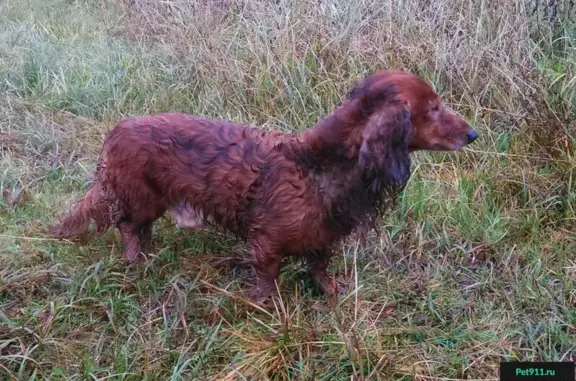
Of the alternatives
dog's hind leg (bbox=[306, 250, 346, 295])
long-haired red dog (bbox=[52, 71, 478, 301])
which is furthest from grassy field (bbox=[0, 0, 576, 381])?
long-haired red dog (bbox=[52, 71, 478, 301])

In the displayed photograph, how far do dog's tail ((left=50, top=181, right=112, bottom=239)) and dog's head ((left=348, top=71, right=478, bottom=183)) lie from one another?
1.50 meters

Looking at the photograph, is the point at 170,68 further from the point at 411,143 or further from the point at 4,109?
the point at 411,143

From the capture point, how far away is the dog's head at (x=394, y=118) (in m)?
2.68

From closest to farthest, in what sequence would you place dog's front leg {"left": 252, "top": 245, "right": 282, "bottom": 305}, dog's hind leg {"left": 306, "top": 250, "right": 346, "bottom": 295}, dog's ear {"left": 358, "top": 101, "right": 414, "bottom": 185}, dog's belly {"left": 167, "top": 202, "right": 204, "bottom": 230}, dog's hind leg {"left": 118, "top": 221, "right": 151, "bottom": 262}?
dog's ear {"left": 358, "top": 101, "right": 414, "bottom": 185} → dog's front leg {"left": 252, "top": 245, "right": 282, "bottom": 305} → dog's hind leg {"left": 306, "top": 250, "right": 346, "bottom": 295} → dog's belly {"left": 167, "top": 202, "right": 204, "bottom": 230} → dog's hind leg {"left": 118, "top": 221, "right": 151, "bottom": 262}

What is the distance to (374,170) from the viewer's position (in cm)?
275

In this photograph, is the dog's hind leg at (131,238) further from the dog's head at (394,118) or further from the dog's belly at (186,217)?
the dog's head at (394,118)

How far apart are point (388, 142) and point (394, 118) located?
99 mm

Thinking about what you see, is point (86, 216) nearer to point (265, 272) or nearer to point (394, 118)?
point (265, 272)

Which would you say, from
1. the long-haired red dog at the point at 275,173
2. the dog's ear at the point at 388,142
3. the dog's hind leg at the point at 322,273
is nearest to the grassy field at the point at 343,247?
the dog's hind leg at the point at 322,273

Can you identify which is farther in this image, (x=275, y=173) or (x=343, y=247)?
(x=343, y=247)

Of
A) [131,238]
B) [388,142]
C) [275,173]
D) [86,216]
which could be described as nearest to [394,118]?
[388,142]

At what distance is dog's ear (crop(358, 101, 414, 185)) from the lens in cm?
267

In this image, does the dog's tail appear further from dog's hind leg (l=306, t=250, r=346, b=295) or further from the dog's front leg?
dog's hind leg (l=306, t=250, r=346, b=295)

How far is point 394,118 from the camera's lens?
266 cm
